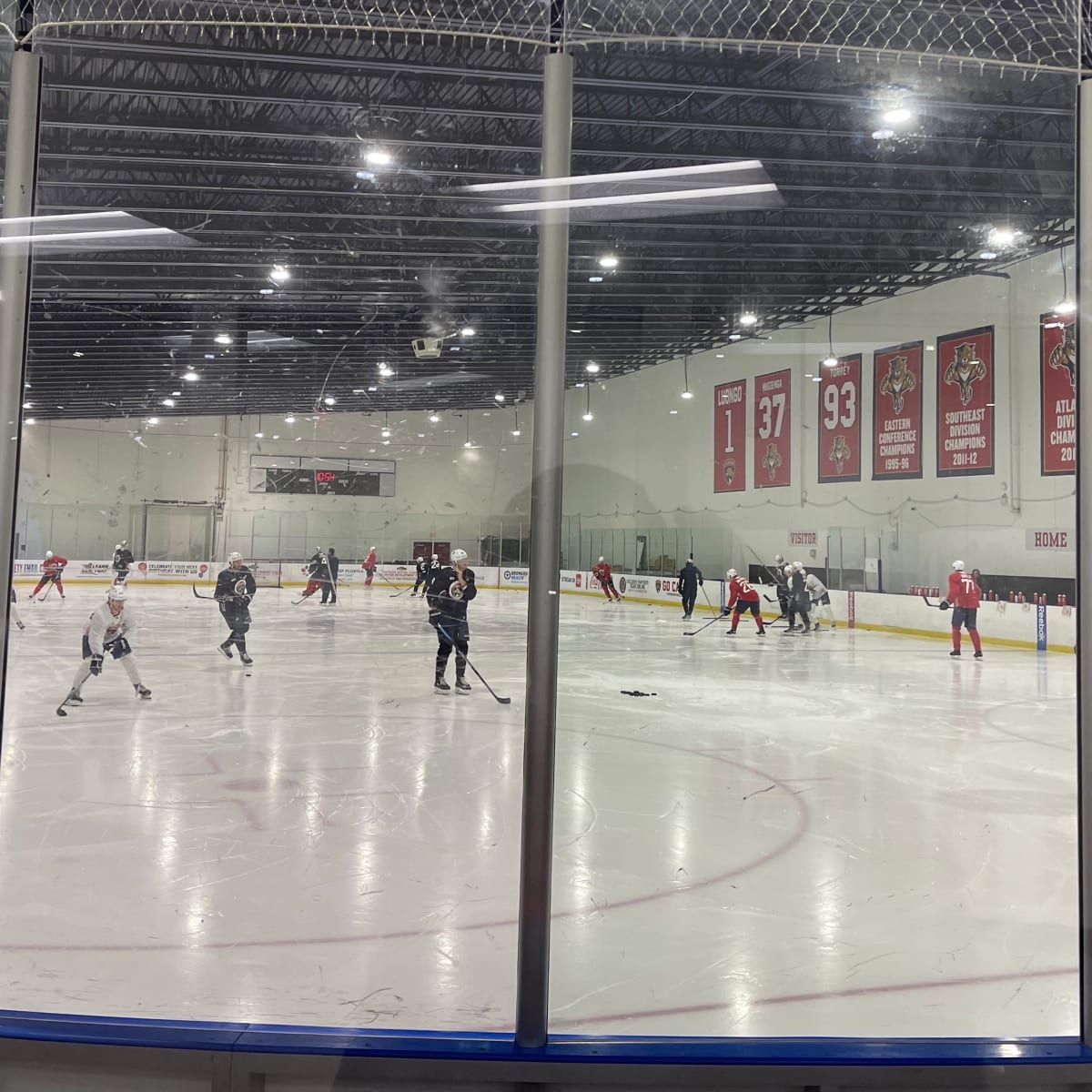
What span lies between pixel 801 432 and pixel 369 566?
2.58 metres

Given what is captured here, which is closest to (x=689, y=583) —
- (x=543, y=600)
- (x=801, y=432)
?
(x=801, y=432)

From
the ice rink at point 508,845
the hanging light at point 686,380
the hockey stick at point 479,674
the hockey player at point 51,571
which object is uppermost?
the hanging light at point 686,380

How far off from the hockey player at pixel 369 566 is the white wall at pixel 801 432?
183 centimetres

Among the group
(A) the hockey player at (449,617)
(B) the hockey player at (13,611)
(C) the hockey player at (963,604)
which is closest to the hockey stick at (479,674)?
(A) the hockey player at (449,617)

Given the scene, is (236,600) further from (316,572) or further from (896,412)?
(896,412)

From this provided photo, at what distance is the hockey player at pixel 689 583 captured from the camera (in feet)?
15.6

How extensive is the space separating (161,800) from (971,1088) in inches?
147

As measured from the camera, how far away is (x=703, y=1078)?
1.59 meters

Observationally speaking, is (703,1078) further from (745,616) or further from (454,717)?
(454,717)

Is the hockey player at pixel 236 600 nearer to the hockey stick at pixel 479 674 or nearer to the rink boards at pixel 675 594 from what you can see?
the rink boards at pixel 675 594

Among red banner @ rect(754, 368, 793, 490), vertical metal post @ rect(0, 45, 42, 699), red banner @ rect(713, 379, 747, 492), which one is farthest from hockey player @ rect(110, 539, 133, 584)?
red banner @ rect(754, 368, 793, 490)

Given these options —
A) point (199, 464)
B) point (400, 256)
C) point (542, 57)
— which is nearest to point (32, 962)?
point (199, 464)

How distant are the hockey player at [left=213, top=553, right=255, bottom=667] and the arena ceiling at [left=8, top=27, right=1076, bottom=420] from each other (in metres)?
1.10

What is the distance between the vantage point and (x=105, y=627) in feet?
18.4
